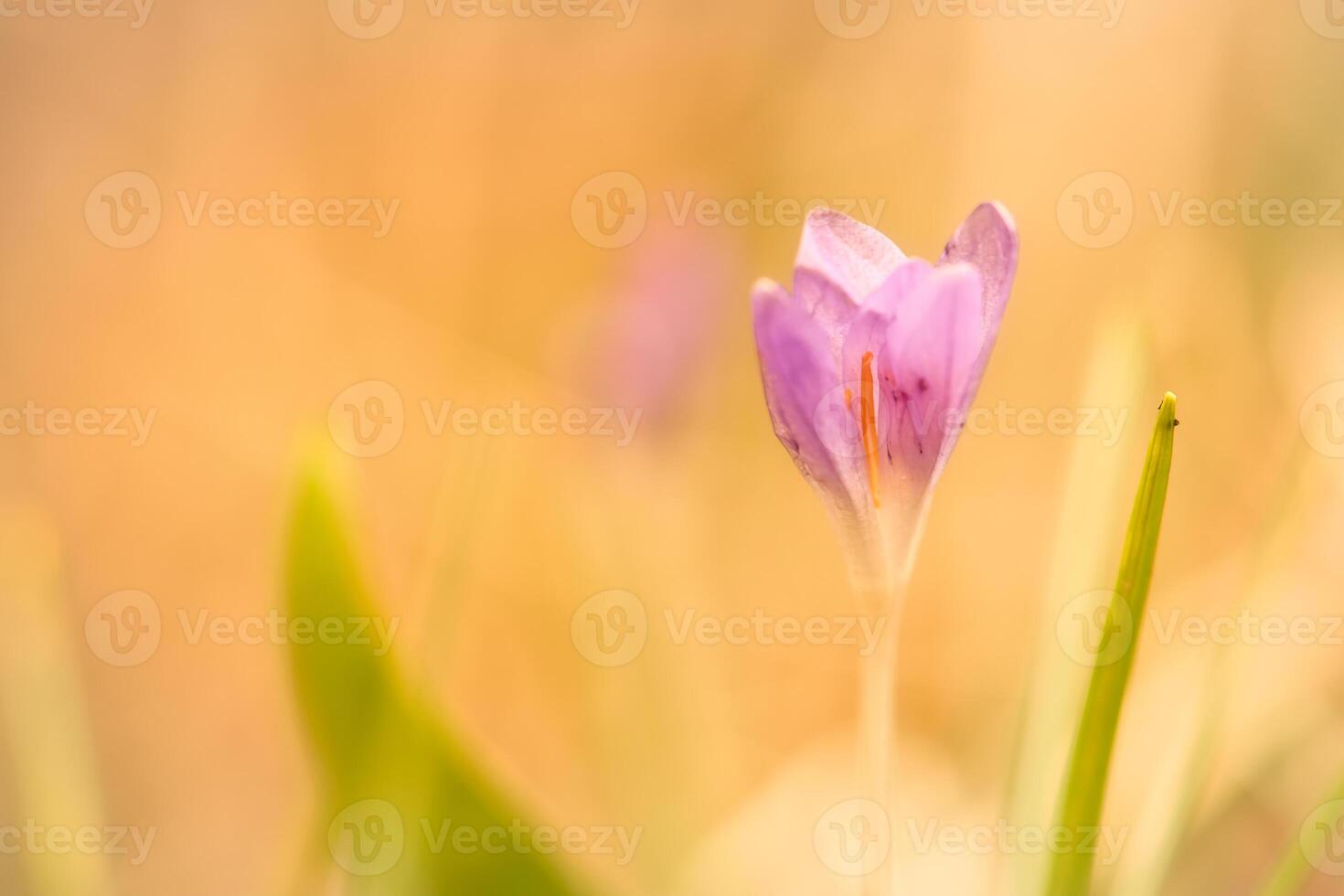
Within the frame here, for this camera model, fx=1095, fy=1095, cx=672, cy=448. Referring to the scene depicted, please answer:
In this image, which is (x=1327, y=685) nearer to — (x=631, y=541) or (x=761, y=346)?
(x=631, y=541)

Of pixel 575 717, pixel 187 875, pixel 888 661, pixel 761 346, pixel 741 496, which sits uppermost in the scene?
pixel 761 346

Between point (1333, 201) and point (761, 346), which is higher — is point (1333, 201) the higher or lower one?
the higher one

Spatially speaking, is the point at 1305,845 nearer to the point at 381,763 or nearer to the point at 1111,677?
the point at 1111,677

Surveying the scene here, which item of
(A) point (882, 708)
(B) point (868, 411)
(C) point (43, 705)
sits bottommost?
(C) point (43, 705)

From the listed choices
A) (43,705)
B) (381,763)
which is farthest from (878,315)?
(43,705)

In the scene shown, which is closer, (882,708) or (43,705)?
(882,708)

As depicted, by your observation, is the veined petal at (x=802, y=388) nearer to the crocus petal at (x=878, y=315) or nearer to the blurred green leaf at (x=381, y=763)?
the crocus petal at (x=878, y=315)

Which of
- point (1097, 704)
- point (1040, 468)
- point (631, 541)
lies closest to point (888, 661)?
point (1097, 704)

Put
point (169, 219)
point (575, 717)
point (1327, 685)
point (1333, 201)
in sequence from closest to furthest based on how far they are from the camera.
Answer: point (1327, 685)
point (575, 717)
point (1333, 201)
point (169, 219)
